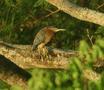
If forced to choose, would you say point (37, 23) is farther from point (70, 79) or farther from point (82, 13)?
point (70, 79)

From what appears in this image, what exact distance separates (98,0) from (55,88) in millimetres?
5004

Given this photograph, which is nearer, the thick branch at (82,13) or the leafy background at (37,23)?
the thick branch at (82,13)

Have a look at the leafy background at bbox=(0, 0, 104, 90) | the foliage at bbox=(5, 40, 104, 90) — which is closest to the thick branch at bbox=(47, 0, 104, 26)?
the leafy background at bbox=(0, 0, 104, 90)

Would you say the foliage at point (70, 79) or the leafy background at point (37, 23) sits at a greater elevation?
the foliage at point (70, 79)

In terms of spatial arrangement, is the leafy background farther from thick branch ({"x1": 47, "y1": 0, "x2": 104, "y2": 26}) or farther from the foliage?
the foliage

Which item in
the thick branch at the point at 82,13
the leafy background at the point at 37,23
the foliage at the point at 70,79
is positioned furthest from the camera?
the leafy background at the point at 37,23

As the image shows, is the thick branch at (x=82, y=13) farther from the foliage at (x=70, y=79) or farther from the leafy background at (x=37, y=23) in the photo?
the foliage at (x=70, y=79)

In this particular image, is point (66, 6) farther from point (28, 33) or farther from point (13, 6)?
point (28, 33)

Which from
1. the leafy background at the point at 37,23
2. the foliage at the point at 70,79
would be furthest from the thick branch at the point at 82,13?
the foliage at the point at 70,79

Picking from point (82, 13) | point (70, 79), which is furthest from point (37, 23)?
point (70, 79)

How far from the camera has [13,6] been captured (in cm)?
548

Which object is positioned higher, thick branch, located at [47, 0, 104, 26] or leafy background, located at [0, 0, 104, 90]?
thick branch, located at [47, 0, 104, 26]

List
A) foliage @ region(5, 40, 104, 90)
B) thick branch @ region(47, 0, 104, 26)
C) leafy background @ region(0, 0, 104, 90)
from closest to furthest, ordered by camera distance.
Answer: foliage @ region(5, 40, 104, 90) → thick branch @ region(47, 0, 104, 26) → leafy background @ region(0, 0, 104, 90)

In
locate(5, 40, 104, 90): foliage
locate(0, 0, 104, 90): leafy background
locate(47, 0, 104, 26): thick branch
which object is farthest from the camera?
locate(0, 0, 104, 90): leafy background
